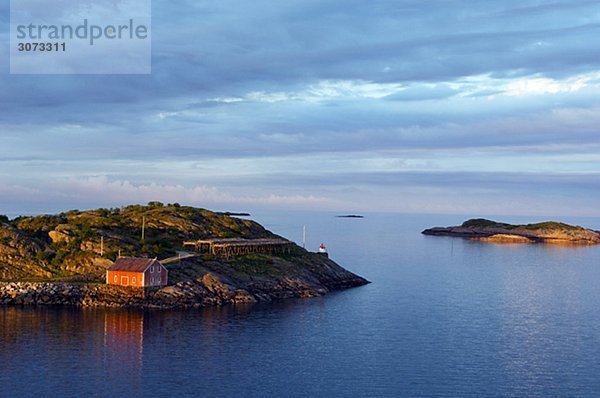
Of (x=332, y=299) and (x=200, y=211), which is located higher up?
(x=200, y=211)

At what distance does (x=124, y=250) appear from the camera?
11425 cm

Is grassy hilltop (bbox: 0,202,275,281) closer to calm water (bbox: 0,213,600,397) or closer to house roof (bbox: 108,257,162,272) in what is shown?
house roof (bbox: 108,257,162,272)

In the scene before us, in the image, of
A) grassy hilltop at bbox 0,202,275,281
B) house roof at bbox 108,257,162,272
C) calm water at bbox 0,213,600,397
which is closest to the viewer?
calm water at bbox 0,213,600,397

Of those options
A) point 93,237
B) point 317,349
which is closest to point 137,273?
point 93,237

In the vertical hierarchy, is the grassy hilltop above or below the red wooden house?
above

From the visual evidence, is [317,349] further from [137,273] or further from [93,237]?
[93,237]

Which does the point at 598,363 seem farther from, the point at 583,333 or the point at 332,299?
the point at 332,299

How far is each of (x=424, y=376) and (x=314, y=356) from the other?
1417 centimetres

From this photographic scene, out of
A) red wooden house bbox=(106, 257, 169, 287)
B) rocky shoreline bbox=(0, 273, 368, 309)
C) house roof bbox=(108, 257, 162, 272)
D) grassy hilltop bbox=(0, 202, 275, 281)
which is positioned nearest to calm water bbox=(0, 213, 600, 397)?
rocky shoreline bbox=(0, 273, 368, 309)

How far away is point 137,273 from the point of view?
101625 mm

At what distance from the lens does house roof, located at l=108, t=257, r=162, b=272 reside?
101887 mm

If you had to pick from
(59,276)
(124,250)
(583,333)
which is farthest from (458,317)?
(59,276)

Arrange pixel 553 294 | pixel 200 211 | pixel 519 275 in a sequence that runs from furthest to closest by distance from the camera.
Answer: pixel 519 275
pixel 200 211
pixel 553 294

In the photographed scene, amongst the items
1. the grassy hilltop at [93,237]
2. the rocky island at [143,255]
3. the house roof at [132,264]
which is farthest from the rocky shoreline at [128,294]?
the grassy hilltop at [93,237]
